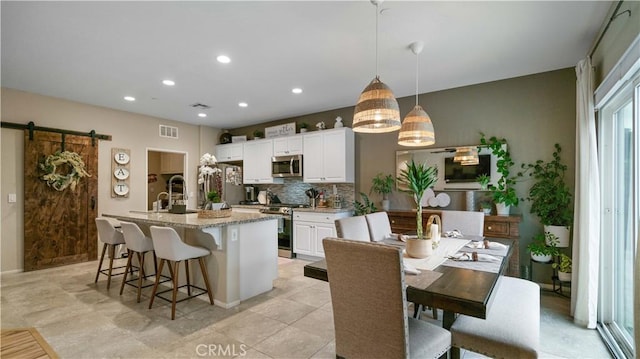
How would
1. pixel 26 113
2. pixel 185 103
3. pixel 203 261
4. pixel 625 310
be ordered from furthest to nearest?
pixel 185 103 < pixel 26 113 < pixel 203 261 < pixel 625 310

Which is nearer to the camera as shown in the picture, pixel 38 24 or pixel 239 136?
pixel 38 24

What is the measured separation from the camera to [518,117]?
3.80 meters

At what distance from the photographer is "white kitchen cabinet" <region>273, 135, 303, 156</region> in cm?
551

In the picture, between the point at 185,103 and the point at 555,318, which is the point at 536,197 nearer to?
the point at 555,318

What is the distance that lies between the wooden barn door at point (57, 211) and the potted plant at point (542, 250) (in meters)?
6.50

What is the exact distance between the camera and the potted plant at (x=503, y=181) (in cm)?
367

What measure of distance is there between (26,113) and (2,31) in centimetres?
232

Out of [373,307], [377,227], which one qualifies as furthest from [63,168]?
[373,307]

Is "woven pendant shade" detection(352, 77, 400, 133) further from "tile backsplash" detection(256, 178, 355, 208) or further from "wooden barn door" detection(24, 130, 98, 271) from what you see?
"wooden barn door" detection(24, 130, 98, 271)

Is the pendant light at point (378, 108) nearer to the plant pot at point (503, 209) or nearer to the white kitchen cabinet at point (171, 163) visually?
the plant pot at point (503, 209)

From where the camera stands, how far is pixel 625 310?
7.89 feet

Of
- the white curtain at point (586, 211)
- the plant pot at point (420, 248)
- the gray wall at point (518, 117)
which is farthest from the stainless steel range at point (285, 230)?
the white curtain at point (586, 211)

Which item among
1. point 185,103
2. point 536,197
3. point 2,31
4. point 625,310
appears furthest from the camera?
point 185,103

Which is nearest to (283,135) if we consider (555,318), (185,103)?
(185,103)
